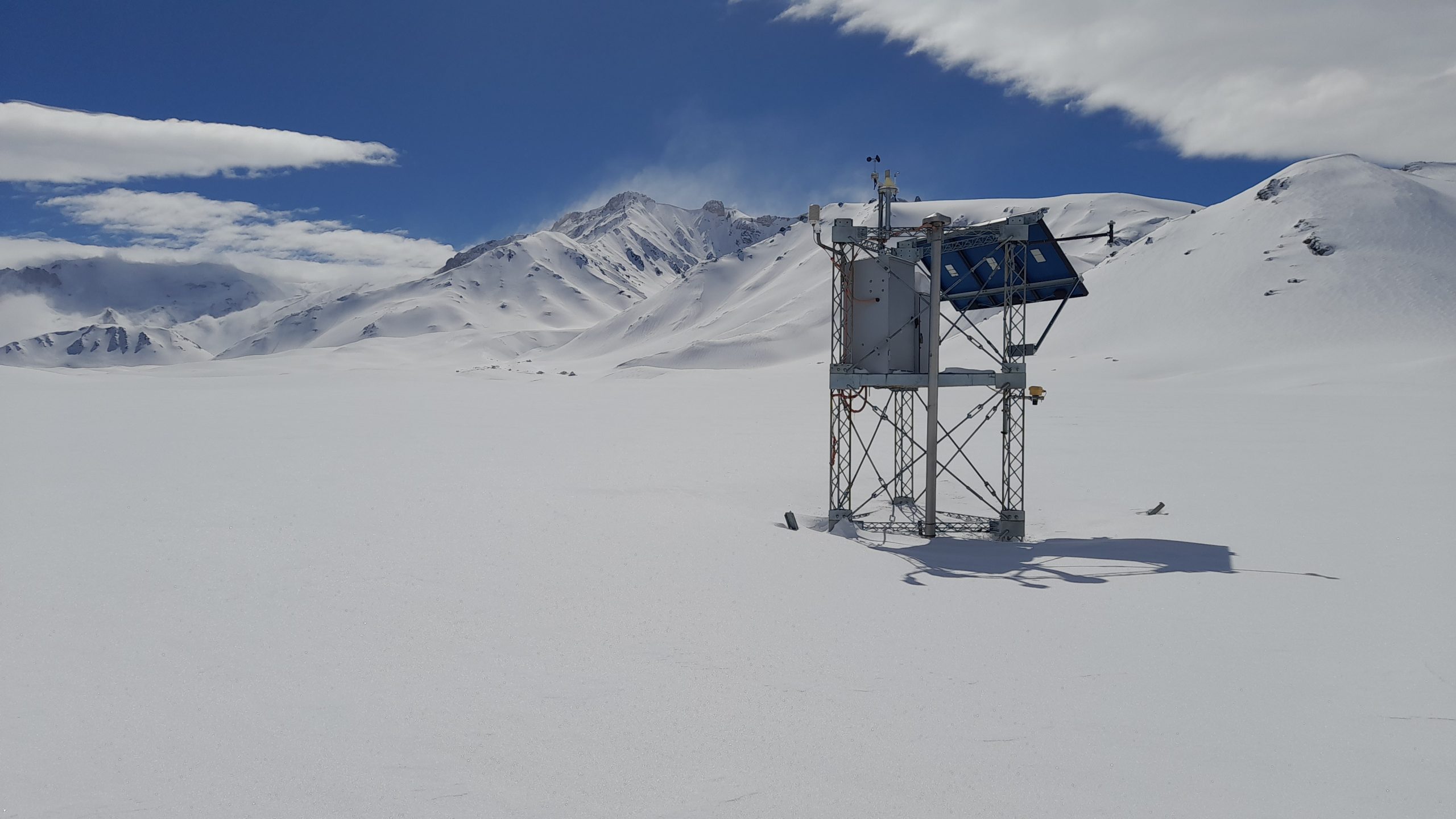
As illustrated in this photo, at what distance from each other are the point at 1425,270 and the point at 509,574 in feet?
502

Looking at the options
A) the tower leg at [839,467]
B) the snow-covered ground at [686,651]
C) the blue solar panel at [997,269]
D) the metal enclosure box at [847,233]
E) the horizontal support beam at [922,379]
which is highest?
the metal enclosure box at [847,233]

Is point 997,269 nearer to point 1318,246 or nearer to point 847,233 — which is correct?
point 847,233

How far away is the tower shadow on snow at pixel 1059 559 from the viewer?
14594 mm

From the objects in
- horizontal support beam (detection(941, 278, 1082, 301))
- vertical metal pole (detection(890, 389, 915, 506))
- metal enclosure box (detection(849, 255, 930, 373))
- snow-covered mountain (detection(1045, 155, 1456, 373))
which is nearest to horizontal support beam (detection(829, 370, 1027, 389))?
metal enclosure box (detection(849, 255, 930, 373))

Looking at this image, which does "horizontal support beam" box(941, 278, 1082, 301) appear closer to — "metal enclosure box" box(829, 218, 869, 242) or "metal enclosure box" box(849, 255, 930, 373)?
"metal enclosure box" box(849, 255, 930, 373)

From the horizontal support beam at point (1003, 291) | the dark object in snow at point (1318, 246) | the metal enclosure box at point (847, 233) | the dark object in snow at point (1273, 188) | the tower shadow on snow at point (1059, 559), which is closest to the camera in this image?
the tower shadow on snow at point (1059, 559)

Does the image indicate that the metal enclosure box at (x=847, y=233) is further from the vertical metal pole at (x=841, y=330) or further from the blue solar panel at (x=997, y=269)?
the blue solar panel at (x=997, y=269)

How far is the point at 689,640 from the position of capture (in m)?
10.4

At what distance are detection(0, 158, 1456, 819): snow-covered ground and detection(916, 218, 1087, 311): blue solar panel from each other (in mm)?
5682

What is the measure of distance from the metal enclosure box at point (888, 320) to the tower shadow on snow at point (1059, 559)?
4.25m

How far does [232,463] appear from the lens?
2278 centimetres

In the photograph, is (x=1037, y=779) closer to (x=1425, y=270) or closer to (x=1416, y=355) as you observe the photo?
(x=1416, y=355)

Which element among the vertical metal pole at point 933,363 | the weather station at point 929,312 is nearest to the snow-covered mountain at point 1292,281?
the weather station at point 929,312

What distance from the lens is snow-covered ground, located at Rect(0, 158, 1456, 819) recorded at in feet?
22.9
